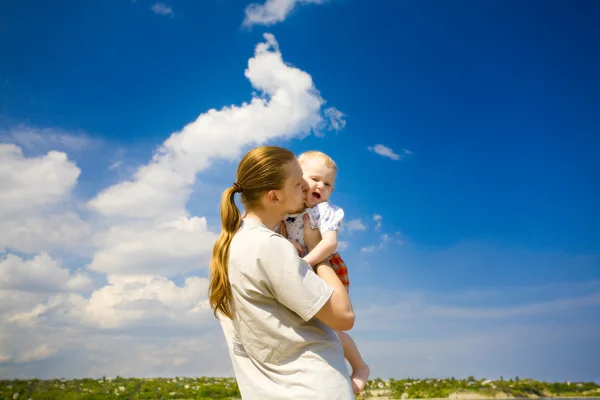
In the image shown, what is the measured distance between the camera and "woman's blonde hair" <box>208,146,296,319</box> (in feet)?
8.95

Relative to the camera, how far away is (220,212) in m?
2.84

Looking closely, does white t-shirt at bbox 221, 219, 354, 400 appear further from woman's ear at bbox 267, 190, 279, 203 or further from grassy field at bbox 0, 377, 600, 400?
grassy field at bbox 0, 377, 600, 400

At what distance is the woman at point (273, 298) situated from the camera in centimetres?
247

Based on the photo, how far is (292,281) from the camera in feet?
8.04

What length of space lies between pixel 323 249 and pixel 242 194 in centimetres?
64

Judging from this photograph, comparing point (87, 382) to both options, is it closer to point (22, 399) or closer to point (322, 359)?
point (22, 399)

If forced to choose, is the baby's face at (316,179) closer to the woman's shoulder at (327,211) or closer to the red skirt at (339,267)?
the woman's shoulder at (327,211)

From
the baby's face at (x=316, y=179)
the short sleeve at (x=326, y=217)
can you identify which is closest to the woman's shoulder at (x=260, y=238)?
the short sleeve at (x=326, y=217)

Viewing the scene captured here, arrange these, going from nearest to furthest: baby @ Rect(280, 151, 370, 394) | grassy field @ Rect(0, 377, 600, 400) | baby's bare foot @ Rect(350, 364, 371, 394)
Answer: baby's bare foot @ Rect(350, 364, 371, 394) → baby @ Rect(280, 151, 370, 394) → grassy field @ Rect(0, 377, 600, 400)

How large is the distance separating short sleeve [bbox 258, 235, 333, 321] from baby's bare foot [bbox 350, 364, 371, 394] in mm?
758

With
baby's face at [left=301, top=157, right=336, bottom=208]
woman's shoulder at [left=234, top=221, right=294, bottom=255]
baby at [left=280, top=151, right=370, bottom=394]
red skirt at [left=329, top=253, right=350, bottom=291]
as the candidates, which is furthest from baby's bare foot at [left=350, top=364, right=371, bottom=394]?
baby's face at [left=301, top=157, right=336, bottom=208]

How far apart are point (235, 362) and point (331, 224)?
1005 millimetres

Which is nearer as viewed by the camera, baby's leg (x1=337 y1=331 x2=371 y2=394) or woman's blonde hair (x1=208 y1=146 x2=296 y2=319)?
woman's blonde hair (x1=208 y1=146 x2=296 y2=319)

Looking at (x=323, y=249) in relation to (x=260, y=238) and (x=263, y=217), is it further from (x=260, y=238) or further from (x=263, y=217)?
(x=260, y=238)
